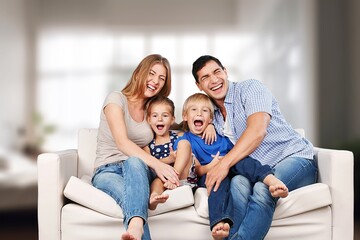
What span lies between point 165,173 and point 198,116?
381 mm

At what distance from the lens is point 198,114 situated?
106 inches

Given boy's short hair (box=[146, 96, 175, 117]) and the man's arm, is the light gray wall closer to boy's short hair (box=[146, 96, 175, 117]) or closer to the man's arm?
boy's short hair (box=[146, 96, 175, 117])

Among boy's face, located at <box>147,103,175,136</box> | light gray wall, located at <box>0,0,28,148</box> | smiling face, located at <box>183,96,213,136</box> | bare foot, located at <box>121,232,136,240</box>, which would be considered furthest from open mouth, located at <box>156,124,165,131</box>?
light gray wall, located at <box>0,0,28,148</box>

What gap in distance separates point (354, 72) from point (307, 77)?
0.41 meters

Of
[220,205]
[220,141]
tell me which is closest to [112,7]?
[220,141]

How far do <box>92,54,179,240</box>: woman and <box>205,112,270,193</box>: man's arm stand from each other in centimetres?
18

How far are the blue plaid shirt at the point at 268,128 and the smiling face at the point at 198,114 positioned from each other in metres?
0.09

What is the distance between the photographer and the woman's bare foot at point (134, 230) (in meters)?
2.10

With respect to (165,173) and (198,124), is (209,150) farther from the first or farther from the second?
(165,173)

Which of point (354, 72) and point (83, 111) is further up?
point (354, 72)

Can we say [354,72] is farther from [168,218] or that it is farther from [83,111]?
[168,218]

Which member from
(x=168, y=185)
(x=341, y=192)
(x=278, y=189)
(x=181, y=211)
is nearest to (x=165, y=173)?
(x=168, y=185)

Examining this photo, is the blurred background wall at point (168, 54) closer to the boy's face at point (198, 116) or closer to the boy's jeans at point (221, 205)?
the boy's face at point (198, 116)

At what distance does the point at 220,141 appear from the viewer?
2.69 m
